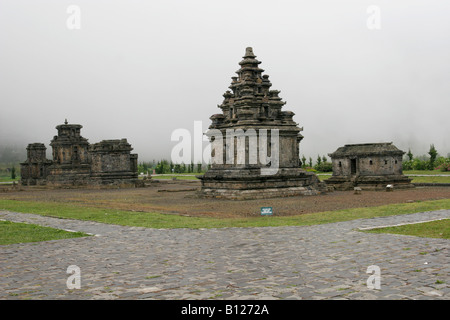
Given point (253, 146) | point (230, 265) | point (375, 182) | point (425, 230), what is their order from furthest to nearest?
point (375, 182), point (253, 146), point (425, 230), point (230, 265)

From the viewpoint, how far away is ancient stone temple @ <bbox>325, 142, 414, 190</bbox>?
36781 mm

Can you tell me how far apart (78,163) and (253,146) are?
33.6m

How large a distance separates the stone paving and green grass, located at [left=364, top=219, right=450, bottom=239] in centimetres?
80

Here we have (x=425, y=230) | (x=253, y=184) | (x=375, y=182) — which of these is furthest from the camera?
(x=375, y=182)

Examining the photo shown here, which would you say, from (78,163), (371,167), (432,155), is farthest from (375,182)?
(78,163)

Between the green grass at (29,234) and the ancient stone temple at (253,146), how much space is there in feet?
51.2

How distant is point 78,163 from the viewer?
5653 cm

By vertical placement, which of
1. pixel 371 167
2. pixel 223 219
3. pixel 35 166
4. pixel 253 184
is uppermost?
pixel 35 166

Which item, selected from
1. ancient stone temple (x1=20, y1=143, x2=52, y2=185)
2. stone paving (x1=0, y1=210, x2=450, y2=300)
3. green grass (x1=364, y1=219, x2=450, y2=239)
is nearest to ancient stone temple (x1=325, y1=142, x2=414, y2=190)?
green grass (x1=364, y1=219, x2=450, y2=239)

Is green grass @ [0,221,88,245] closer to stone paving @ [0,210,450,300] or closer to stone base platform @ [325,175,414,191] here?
stone paving @ [0,210,450,300]

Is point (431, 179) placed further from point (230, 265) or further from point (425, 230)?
point (230, 265)

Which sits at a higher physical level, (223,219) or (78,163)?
(78,163)

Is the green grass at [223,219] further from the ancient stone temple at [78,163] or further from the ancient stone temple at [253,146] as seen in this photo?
the ancient stone temple at [78,163]

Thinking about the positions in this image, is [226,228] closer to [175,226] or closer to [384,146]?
[175,226]
